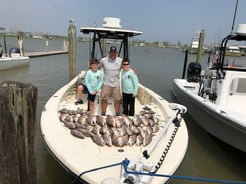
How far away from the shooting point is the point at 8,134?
2.35 metres

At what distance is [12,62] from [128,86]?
14623mm

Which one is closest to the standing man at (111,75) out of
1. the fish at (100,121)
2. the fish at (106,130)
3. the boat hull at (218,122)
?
the fish at (100,121)

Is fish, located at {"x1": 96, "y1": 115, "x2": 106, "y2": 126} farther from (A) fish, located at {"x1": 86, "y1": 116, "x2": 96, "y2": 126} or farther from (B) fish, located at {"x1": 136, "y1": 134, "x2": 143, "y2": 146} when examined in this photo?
(B) fish, located at {"x1": 136, "y1": 134, "x2": 143, "y2": 146}

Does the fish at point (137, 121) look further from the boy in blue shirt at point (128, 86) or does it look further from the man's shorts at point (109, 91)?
the man's shorts at point (109, 91)

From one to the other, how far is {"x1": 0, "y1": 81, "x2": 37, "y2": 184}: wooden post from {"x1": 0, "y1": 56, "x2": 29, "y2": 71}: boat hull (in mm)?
14772

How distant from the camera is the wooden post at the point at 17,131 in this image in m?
2.28

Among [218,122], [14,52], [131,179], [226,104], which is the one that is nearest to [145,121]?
[131,179]

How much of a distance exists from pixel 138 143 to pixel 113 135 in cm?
41

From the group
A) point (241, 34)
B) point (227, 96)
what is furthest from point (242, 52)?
point (227, 96)

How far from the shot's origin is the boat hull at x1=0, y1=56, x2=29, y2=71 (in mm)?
15539

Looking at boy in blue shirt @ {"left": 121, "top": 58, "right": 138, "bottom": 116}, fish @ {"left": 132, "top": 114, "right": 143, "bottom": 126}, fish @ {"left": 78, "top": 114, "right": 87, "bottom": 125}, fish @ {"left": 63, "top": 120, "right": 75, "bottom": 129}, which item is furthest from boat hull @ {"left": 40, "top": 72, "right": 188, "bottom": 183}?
boy in blue shirt @ {"left": 121, "top": 58, "right": 138, "bottom": 116}

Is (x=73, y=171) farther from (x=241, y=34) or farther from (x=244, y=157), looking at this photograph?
(x=241, y=34)

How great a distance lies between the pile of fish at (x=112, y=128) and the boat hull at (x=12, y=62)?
44.0ft

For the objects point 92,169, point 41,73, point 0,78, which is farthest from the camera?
point 41,73
